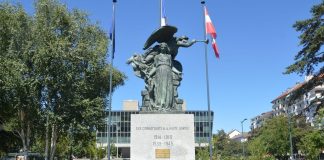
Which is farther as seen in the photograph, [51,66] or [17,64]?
[51,66]

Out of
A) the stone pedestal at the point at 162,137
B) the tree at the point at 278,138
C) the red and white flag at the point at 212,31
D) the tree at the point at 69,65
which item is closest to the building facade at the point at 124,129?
the tree at the point at 278,138

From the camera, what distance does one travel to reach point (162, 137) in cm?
1708

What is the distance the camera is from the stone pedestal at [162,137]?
55.4 feet

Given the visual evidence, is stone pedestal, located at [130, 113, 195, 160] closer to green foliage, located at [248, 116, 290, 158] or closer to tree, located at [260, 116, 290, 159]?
green foliage, located at [248, 116, 290, 158]

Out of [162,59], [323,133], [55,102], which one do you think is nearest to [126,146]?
[323,133]

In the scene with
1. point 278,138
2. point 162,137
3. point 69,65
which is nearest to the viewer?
point 162,137

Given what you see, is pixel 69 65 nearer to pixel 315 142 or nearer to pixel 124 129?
pixel 315 142

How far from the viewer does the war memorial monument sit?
55.6 feet

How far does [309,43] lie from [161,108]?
22.0m

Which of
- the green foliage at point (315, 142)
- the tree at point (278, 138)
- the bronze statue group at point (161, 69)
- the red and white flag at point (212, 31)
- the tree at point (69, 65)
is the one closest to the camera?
the bronze statue group at point (161, 69)

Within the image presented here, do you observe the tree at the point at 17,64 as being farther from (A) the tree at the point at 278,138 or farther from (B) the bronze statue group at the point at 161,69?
(A) the tree at the point at 278,138

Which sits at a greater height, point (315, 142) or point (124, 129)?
point (124, 129)

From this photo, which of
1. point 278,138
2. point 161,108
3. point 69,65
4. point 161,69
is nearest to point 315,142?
point 278,138

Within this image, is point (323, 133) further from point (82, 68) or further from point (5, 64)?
point (5, 64)
